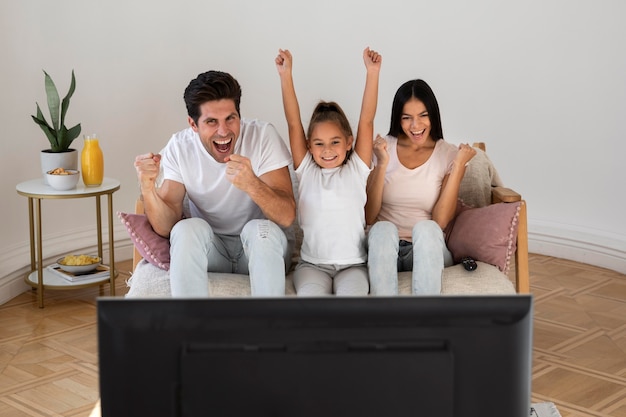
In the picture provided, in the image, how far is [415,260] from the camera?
2.62 meters

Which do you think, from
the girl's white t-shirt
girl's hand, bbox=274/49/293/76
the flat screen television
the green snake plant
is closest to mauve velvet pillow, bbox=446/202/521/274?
the girl's white t-shirt

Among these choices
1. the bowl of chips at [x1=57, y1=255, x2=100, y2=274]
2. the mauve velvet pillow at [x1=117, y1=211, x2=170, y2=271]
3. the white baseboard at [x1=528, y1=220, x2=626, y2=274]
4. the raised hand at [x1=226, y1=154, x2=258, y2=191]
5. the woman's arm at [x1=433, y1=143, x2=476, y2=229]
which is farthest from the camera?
the white baseboard at [x1=528, y1=220, x2=626, y2=274]

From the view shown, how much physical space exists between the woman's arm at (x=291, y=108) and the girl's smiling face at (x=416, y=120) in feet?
1.28

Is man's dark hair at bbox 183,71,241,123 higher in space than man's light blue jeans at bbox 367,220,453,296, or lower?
higher

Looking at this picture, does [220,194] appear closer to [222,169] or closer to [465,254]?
[222,169]

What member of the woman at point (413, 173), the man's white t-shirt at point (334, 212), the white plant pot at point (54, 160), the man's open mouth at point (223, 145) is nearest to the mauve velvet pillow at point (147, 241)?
the man's open mouth at point (223, 145)

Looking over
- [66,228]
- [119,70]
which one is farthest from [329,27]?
[66,228]

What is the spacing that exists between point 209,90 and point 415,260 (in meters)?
0.85

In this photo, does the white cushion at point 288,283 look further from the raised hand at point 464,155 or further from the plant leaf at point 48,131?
the plant leaf at point 48,131

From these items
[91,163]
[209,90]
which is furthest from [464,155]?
[91,163]

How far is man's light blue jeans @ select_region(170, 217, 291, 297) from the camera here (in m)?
2.50

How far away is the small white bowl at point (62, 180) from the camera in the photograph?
3592 mm

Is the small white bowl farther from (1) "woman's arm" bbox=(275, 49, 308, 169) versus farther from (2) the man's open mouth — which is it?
(1) "woman's arm" bbox=(275, 49, 308, 169)

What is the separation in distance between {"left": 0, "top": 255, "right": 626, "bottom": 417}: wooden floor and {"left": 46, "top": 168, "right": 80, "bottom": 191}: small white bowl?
1.78 ft
